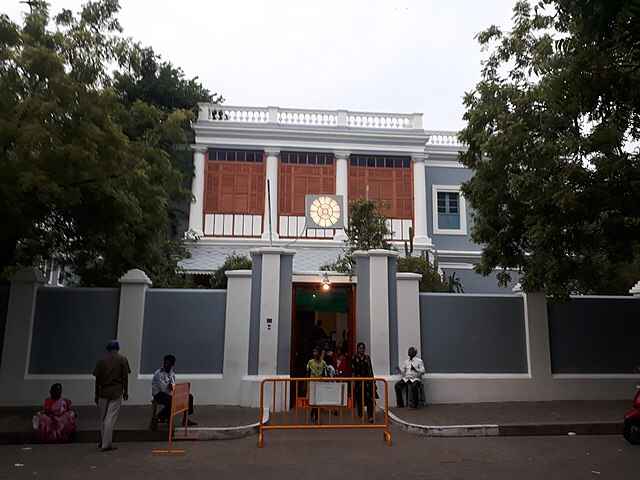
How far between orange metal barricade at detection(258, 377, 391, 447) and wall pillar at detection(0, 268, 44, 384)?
16.8 feet

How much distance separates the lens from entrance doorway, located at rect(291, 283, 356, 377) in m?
12.8

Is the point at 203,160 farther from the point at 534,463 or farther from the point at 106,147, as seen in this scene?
the point at 534,463

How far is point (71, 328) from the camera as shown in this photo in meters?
12.1

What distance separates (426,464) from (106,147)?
7485mm

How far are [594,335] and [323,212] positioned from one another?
10.1m

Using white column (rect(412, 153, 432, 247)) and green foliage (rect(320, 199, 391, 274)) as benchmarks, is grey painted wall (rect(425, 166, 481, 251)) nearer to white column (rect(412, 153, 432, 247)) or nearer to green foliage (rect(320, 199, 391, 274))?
white column (rect(412, 153, 432, 247))

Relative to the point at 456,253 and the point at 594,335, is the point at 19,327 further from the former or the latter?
the point at 456,253

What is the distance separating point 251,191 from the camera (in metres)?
22.8

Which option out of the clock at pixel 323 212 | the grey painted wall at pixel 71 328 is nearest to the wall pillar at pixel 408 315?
Answer: the grey painted wall at pixel 71 328

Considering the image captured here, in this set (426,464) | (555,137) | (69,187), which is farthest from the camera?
(555,137)

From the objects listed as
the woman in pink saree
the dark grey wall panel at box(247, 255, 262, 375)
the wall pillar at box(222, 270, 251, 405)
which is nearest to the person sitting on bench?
the woman in pink saree

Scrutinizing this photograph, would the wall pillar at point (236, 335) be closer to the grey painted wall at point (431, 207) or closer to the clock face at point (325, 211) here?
the clock face at point (325, 211)

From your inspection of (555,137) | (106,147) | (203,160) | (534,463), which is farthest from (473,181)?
(203,160)

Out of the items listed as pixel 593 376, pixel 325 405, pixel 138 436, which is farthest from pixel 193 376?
pixel 593 376
